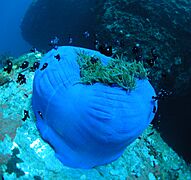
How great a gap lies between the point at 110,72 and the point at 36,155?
1.66 m

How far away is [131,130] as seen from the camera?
3.83m

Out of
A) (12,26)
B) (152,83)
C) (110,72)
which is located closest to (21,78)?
(110,72)

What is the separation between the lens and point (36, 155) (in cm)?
414

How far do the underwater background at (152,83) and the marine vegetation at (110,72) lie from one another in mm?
636

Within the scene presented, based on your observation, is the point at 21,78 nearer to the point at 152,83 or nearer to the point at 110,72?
the point at 110,72

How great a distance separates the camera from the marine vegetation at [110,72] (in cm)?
379

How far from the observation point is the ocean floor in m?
3.98

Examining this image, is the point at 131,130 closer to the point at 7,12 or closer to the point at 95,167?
the point at 95,167

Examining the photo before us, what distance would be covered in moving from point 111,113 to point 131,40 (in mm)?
3581

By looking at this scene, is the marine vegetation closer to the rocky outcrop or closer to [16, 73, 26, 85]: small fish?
[16, 73, 26, 85]: small fish

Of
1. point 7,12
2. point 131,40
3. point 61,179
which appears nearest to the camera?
point 61,179

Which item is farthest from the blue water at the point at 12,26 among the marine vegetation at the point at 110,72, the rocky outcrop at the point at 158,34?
the marine vegetation at the point at 110,72

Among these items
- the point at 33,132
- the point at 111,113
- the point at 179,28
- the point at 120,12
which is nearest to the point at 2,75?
the point at 33,132

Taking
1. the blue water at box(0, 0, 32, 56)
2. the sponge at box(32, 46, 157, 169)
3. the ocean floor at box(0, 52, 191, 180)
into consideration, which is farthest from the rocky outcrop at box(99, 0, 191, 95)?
the blue water at box(0, 0, 32, 56)
